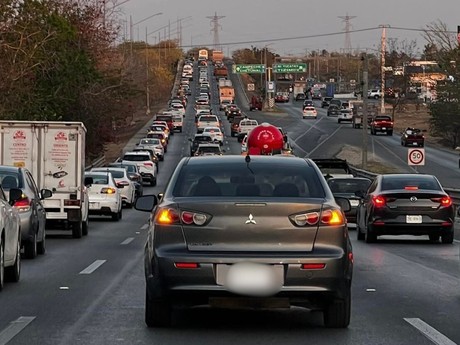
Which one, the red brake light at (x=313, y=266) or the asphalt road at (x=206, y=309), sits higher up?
the red brake light at (x=313, y=266)

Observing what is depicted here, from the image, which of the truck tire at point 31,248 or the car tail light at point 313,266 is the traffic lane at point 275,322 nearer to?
the car tail light at point 313,266

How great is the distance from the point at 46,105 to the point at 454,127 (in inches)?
1610

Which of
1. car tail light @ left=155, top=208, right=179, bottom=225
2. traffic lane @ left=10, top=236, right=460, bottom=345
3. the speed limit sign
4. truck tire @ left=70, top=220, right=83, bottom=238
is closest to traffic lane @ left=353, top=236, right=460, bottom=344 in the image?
traffic lane @ left=10, top=236, right=460, bottom=345

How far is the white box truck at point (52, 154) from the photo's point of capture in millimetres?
27828

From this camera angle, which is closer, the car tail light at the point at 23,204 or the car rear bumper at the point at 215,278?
the car rear bumper at the point at 215,278

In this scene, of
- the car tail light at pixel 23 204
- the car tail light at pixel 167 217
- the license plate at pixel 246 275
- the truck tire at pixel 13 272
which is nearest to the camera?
the license plate at pixel 246 275

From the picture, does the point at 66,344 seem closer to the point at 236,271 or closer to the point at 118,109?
the point at 236,271

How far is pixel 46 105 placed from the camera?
194ft

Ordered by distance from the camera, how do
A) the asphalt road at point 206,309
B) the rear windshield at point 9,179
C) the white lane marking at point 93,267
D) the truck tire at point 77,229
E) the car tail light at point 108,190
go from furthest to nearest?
the car tail light at point 108,190 < the truck tire at point 77,229 < the rear windshield at point 9,179 < the white lane marking at point 93,267 < the asphalt road at point 206,309

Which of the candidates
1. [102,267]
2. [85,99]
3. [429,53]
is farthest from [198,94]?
[102,267]

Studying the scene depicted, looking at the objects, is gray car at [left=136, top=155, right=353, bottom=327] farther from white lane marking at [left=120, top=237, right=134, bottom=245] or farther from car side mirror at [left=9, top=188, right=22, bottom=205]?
white lane marking at [left=120, top=237, right=134, bottom=245]

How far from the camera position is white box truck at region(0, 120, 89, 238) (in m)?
27.8

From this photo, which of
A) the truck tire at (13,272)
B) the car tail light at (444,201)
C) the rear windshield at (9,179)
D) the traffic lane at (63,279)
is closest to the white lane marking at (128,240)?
the traffic lane at (63,279)

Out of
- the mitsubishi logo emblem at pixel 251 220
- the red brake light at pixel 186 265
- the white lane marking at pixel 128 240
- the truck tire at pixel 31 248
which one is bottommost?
the white lane marking at pixel 128 240
